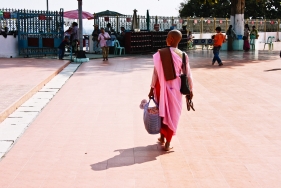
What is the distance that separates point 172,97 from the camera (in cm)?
619

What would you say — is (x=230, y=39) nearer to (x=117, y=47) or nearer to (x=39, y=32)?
(x=117, y=47)

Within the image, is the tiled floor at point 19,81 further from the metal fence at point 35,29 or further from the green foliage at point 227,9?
the green foliage at point 227,9

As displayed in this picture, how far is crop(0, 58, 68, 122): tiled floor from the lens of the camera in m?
8.96

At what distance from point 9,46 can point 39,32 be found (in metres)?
1.42

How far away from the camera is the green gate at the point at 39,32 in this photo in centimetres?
2091

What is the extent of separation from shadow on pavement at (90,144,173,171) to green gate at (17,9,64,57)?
1557cm

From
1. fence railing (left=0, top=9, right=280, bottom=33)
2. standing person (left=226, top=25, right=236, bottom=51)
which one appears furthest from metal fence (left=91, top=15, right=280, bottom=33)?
standing person (left=226, top=25, right=236, bottom=51)

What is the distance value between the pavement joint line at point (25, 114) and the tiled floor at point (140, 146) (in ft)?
0.45

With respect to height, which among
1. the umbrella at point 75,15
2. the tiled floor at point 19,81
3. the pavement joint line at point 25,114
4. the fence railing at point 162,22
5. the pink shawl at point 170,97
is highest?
the umbrella at point 75,15

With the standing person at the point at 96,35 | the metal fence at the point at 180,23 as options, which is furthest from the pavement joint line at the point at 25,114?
the metal fence at the point at 180,23

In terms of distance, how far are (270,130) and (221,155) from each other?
165cm

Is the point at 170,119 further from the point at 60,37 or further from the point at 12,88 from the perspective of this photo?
the point at 60,37

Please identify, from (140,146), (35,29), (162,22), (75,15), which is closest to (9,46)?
(35,29)

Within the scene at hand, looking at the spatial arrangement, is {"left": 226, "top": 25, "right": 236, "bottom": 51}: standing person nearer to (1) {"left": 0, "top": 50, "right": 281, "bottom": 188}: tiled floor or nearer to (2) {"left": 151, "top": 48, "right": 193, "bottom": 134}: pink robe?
(1) {"left": 0, "top": 50, "right": 281, "bottom": 188}: tiled floor
